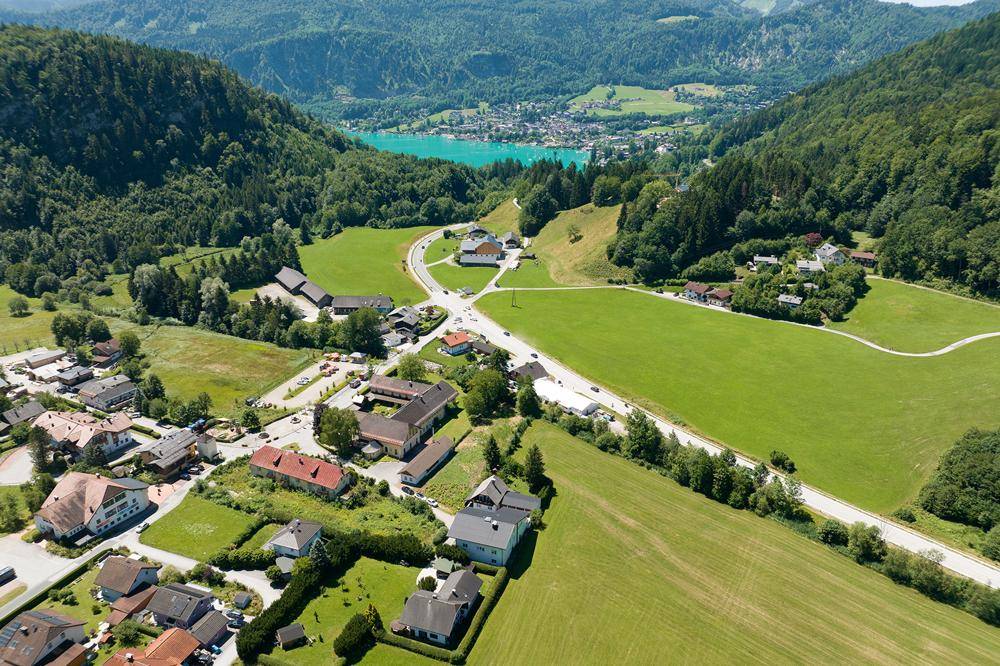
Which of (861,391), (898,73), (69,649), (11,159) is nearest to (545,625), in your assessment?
(69,649)

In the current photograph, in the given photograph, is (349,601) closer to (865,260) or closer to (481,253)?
(481,253)

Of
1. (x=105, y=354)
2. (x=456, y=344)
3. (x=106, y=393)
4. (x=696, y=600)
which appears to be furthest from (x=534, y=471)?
(x=105, y=354)

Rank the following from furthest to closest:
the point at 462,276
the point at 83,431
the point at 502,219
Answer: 1. the point at 502,219
2. the point at 462,276
3. the point at 83,431

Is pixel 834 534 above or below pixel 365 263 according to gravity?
above

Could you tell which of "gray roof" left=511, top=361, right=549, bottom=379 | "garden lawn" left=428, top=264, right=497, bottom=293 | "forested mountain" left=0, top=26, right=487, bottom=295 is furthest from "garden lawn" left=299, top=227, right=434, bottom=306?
"gray roof" left=511, top=361, right=549, bottom=379

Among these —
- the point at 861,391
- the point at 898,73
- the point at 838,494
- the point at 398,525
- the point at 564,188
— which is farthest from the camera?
the point at 898,73

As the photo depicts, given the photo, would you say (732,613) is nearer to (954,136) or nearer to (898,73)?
(954,136)

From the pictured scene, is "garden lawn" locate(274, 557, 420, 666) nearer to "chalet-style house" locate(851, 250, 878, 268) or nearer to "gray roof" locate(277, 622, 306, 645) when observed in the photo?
"gray roof" locate(277, 622, 306, 645)

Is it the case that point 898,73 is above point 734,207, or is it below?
above
